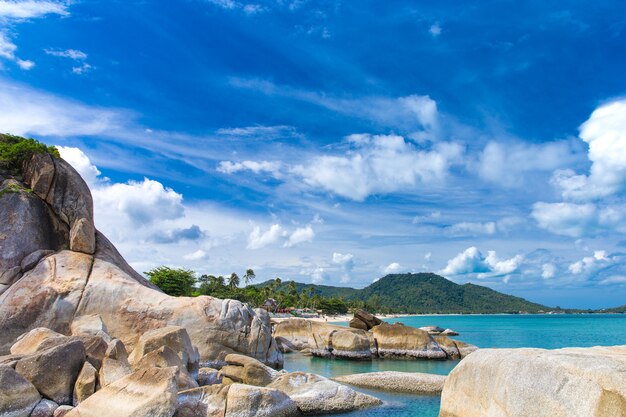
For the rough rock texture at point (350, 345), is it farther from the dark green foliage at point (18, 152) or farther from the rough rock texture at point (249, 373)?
the dark green foliage at point (18, 152)

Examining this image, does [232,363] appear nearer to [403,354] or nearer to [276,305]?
[403,354]

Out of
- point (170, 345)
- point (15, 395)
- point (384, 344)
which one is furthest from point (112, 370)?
point (384, 344)

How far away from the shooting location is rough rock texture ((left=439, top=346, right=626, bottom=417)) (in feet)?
28.6

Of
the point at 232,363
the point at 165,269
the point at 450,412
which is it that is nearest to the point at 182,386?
the point at 232,363

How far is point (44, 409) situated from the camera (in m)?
13.8

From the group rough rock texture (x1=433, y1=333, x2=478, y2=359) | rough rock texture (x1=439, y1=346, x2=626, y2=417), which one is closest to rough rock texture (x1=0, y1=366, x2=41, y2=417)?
rough rock texture (x1=439, y1=346, x2=626, y2=417)

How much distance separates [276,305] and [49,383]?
105 meters

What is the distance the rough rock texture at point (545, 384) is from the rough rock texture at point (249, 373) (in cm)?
879

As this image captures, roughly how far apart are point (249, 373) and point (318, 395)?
2.95m

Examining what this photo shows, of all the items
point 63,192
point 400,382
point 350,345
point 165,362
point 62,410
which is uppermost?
point 63,192

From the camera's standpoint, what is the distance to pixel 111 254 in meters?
28.4

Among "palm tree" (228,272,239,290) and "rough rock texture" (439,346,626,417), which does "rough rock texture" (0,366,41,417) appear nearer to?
"rough rock texture" (439,346,626,417)

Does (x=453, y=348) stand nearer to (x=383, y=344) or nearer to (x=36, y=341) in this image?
(x=383, y=344)

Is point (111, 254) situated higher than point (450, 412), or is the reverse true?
point (111, 254)
